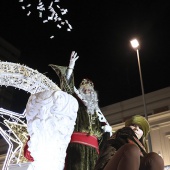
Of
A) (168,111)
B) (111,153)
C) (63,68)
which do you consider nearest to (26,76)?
(63,68)

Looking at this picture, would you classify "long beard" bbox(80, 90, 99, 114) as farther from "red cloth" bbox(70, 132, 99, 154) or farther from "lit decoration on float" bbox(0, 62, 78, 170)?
"lit decoration on float" bbox(0, 62, 78, 170)

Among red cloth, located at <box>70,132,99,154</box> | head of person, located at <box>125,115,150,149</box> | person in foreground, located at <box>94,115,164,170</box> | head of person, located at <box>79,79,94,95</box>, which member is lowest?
person in foreground, located at <box>94,115,164,170</box>

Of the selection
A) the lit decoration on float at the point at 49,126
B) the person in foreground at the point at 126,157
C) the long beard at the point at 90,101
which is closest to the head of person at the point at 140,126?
the person in foreground at the point at 126,157

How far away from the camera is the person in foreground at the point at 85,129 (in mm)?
3851

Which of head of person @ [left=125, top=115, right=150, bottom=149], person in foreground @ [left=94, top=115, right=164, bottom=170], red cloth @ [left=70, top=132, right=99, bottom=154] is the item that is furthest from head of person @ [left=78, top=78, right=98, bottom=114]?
person in foreground @ [left=94, top=115, right=164, bottom=170]

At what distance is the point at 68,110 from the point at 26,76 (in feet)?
7.17

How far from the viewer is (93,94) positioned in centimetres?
457

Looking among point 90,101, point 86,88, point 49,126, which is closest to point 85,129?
point 90,101

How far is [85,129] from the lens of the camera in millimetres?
4090

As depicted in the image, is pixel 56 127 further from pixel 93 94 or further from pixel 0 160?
pixel 0 160

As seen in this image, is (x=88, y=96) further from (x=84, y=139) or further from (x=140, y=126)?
(x=140, y=126)

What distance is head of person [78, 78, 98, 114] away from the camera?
4.36 meters

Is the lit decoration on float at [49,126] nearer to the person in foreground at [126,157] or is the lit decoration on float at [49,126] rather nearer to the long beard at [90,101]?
the person in foreground at [126,157]

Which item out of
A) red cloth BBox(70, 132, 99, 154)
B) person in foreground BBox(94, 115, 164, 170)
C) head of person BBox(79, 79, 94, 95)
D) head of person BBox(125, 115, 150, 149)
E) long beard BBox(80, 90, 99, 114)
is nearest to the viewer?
person in foreground BBox(94, 115, 164, 170)
